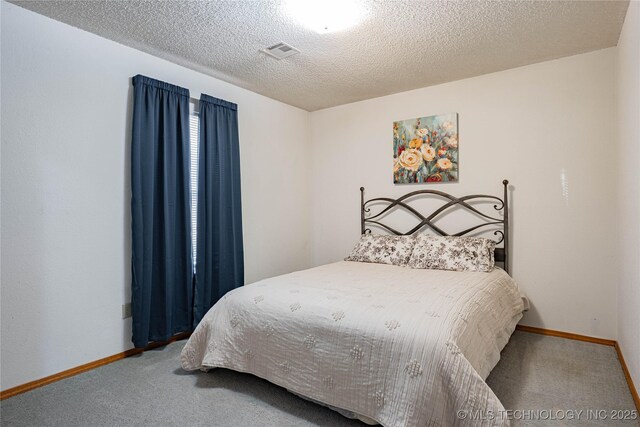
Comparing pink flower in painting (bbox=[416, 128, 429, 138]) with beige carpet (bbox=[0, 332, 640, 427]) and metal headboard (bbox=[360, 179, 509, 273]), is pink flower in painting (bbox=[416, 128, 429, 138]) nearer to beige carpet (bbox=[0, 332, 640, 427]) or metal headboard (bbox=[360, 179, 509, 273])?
metal headboard (bbox=[360, 179, 509, 273])

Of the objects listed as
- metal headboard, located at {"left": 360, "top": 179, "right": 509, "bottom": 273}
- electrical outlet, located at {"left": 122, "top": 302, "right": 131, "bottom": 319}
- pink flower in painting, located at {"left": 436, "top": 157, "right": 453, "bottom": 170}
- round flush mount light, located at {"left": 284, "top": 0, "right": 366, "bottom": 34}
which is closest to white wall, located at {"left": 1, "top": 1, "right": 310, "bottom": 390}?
electrical outlet, located at {"left": 122, "top": 302, "right": 131, "bottom": 319}

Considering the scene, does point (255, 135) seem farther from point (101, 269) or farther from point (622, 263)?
point (622, 263)

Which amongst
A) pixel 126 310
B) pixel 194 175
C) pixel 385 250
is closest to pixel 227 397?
pixel 126 310

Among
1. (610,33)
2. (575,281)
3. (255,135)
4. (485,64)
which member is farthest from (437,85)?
(575,281)

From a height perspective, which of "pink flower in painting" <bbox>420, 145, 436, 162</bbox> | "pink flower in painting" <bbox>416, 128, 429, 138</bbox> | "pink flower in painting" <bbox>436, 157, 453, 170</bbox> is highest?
"pink flower in painting" <bbox>416, 128, 429, 138</bbox>

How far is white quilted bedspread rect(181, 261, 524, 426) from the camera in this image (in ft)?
5.21

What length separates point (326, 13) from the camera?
2.31 metres

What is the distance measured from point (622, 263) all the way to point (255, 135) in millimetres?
3440

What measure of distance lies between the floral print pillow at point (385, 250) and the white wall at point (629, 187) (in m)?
1.61

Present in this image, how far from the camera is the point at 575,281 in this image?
9.86 ft

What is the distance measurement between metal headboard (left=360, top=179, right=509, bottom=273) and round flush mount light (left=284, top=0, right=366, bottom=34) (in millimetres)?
1961

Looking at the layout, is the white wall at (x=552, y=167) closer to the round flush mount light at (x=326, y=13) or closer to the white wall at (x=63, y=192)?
the round flush mount light at (x=326, y=13)

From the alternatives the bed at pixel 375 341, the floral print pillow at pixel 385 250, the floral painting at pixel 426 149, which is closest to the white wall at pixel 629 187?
the bed at pixel 375 341

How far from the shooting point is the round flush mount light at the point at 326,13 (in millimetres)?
2209
